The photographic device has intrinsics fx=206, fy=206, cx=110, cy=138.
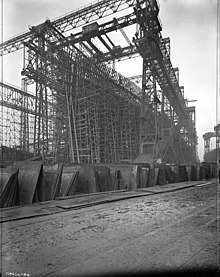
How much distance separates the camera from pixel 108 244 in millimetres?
1590

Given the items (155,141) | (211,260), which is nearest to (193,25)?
(211,260)

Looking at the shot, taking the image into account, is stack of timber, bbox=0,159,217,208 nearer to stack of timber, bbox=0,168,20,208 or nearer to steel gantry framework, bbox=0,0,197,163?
stack of timber, bbox=0,168,20,208

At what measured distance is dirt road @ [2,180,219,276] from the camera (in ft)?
4.08

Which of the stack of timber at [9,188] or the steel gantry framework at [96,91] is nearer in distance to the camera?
the stack of timber at [9,188]

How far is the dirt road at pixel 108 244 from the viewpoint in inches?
49.0

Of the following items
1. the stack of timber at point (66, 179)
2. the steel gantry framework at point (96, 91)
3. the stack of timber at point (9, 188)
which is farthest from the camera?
the steel gantry framework at point (96, 91)

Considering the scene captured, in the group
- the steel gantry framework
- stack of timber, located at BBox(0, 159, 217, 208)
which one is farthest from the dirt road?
the steel gantry framework

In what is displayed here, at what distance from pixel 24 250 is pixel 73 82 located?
1352cm

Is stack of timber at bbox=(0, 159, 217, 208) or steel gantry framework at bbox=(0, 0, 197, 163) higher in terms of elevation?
steel gantry framework at bbox=(0, 0, 197, 163)

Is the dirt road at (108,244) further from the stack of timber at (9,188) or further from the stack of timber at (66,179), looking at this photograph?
the stack of timber at (9,188)

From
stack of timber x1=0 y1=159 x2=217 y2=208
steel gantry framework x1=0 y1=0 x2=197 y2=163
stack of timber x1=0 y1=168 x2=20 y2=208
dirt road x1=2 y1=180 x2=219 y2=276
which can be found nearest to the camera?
dirt road x1=2 y1=180 x2=219 y2=276

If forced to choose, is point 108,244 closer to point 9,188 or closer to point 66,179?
point 9,188

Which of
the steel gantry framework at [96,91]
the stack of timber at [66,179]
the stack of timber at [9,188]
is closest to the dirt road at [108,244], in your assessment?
the stack of timber at [66,179]

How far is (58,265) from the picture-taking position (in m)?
1.28
